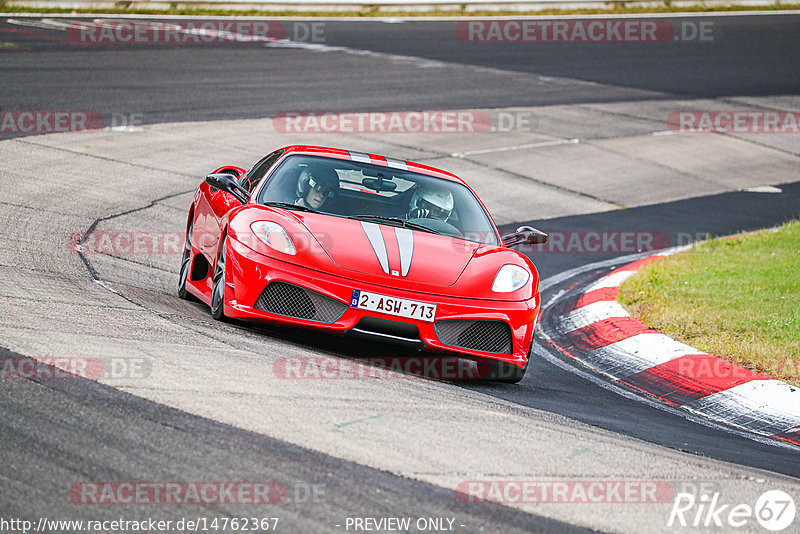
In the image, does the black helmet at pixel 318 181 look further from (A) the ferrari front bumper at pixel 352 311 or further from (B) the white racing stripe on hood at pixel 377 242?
(A) the ferrari front bumper at pixel 352 311

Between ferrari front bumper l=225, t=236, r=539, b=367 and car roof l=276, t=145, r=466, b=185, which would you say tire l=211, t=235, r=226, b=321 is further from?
car roof l=276, t=145, r=466, b=185

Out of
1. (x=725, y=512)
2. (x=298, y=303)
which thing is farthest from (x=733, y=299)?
(x=725, y=512)

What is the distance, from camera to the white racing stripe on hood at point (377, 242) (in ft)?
20.0

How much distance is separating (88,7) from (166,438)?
2371cm

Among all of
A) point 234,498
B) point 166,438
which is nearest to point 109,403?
point 166,438

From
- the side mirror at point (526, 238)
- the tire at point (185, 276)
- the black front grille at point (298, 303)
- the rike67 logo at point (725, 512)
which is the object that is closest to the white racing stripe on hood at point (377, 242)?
the black front grille at point (298, 303)

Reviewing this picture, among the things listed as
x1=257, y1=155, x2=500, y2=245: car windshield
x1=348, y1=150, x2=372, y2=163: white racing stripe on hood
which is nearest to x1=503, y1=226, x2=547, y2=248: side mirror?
x1=257, y1=155, x2=500, y2=245: car windshield

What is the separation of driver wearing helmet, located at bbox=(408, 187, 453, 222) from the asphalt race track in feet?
3.27

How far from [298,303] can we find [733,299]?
4.35 meters

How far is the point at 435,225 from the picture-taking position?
6988 millimetres

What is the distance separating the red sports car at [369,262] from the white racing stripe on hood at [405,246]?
0.4 inches

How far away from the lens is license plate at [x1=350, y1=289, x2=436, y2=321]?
588 cm

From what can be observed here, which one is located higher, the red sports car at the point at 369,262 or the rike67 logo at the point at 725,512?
the red sports car at the point at 369,262

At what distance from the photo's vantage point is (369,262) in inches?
238
